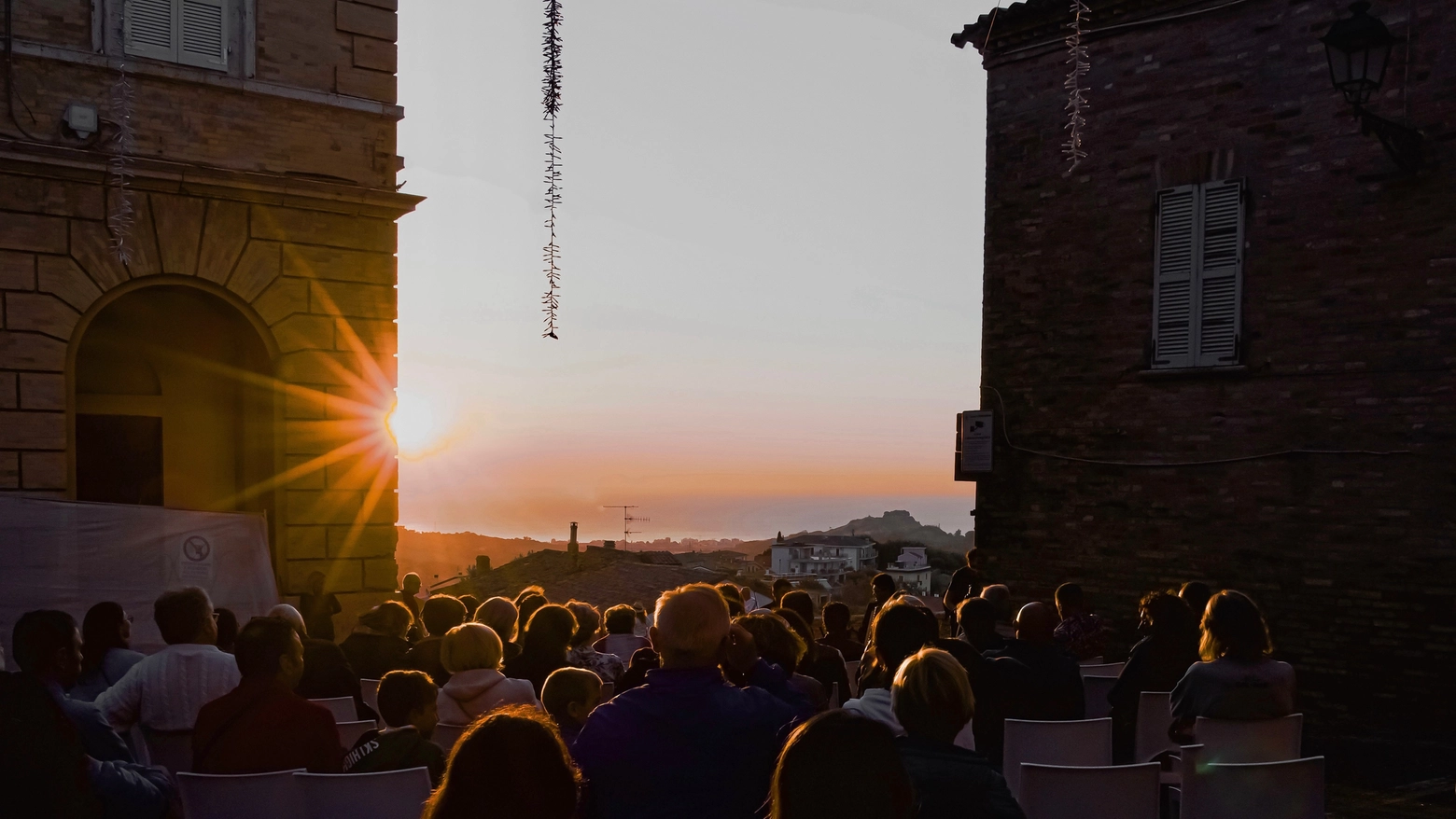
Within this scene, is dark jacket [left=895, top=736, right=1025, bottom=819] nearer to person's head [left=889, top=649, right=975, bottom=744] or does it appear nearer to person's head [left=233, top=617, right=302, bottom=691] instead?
person's head [left=889, top=649, right=975, bottom=744]

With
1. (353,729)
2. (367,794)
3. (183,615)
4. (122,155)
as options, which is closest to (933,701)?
(367,794)

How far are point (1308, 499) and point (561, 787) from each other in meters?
9.42

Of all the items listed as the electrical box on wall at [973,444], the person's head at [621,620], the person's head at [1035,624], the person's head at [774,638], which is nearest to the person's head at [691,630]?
the person's head at [774,638]

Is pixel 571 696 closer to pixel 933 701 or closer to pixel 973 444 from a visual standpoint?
pixel 933 701

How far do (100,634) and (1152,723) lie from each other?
5288mm

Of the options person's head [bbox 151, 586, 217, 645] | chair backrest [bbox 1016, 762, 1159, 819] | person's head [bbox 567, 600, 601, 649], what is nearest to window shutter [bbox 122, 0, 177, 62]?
person's head [bbox 567, 600, 601, 649]

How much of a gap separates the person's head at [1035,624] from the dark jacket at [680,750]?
262 cm

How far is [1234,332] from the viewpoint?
34.5ft

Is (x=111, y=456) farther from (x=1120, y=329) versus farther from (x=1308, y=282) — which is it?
(x=1308, y=282)

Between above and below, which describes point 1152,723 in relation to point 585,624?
below

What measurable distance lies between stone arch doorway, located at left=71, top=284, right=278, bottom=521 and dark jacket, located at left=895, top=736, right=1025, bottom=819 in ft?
34.8

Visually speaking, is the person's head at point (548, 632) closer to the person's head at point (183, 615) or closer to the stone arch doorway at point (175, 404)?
the person's head at point (183, 615)

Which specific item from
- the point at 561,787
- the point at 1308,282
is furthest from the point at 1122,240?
the point at 561,787

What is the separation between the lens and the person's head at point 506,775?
2205 millimetres
